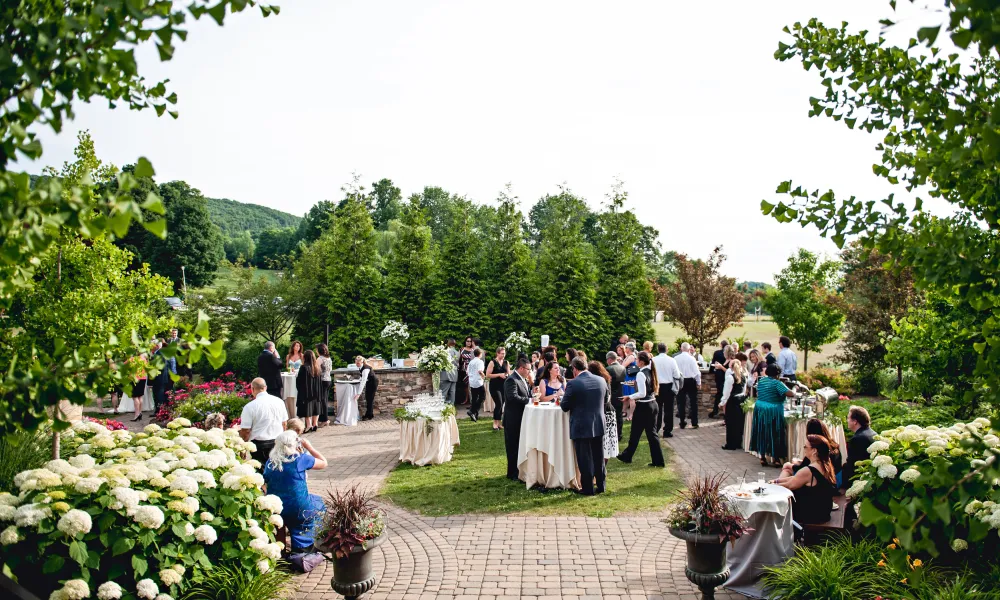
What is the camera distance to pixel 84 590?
481cm

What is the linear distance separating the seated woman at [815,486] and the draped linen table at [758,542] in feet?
1.43

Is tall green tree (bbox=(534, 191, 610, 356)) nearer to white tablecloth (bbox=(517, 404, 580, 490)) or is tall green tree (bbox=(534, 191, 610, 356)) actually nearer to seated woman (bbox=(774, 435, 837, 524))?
white tablecloth (bbox=(517, 404, 580, 490))

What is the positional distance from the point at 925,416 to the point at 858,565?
4.02 meters

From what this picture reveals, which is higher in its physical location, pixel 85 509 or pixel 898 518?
pixel 898 518

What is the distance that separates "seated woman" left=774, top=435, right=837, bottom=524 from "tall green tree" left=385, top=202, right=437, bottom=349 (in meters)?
16.0

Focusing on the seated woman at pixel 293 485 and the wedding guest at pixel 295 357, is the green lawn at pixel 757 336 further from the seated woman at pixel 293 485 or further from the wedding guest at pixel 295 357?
the seated woman at pixel 293 485

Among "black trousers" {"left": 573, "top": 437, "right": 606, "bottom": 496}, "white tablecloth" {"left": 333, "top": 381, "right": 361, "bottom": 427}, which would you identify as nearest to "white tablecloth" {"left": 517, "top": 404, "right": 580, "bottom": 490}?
"black trousers" {"left": 573, "top": 437, "right": 606, "bottom": 496}

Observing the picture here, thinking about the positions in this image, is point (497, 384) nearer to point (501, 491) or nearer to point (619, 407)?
point (619, 407)

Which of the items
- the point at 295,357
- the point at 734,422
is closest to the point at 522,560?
the point at 734,422

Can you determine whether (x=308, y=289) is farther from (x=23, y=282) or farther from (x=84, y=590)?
(x=23, y=282)

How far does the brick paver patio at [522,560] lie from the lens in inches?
252

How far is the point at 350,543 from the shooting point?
19.1 ft

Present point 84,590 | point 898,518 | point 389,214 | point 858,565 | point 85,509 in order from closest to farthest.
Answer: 1. point 898,518
2. point 84,590
3. point 85,509
4. point 858,565
5. point 389,214

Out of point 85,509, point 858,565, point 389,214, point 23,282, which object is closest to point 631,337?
point 858,565
